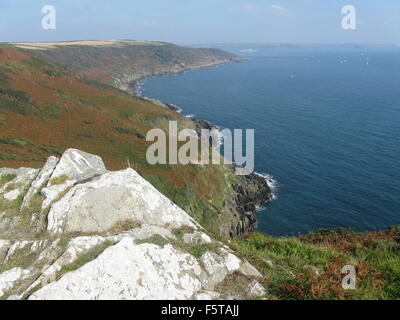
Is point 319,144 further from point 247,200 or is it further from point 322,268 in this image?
point 322,268

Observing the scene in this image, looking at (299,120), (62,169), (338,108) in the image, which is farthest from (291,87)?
(62,169)

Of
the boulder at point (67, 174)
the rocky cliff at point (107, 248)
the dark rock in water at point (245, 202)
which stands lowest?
the dark rock in water at point (245, 202)

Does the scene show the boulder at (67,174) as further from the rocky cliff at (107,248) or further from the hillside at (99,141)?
the hillside at (99,141)

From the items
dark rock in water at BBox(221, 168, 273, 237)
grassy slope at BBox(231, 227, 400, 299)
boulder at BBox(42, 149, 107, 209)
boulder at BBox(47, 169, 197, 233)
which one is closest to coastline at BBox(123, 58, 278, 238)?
dark rock in water at BBox(221, 168, 273, 237)

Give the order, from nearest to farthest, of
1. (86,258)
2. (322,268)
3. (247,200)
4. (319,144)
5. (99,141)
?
(86,258) < (322,268) < (99,141) < (247,200) < (319,144)

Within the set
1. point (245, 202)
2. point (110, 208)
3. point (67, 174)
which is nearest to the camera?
point (110, 208)

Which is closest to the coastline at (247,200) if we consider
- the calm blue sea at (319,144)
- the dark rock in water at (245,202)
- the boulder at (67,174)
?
the dark rock in water at (245,202)

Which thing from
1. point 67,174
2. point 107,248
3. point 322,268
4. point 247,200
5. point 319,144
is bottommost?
point 247,200

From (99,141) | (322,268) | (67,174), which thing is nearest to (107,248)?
(67,174)
